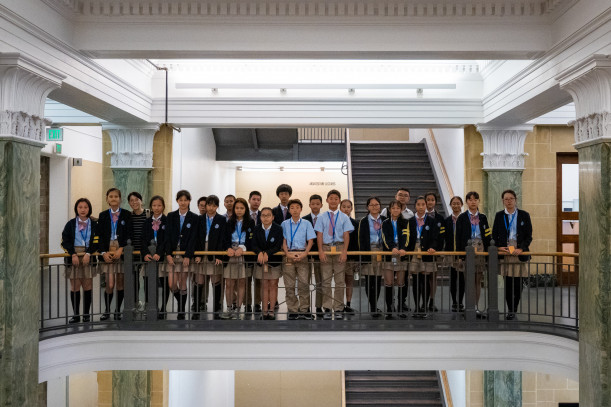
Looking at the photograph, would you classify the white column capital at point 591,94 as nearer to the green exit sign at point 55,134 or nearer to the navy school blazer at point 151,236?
the navy school blazer at point 151,236

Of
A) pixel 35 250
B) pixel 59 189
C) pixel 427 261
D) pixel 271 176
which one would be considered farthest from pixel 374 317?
pixel 271 176

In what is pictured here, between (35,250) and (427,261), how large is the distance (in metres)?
4.99

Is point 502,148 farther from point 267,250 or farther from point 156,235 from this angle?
point 156,235

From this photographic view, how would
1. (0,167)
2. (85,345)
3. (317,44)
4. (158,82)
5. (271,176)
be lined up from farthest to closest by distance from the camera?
(271,176)
(158,82)
(85,345)
(317,44)
(0,167)

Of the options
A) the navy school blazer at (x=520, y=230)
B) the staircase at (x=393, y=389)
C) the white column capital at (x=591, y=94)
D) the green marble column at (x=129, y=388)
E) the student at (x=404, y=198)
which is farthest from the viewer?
the staircase at (x=393, y=389)

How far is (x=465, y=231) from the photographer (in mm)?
Answer: 8633

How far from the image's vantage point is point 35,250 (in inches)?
273

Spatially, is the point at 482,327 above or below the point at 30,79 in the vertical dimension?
below

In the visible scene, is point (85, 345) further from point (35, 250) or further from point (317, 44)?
point (317, 44)

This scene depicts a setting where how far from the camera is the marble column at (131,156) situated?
11258 millimetres

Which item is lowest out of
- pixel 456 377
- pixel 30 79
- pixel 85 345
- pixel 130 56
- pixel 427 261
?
pixel 456 377

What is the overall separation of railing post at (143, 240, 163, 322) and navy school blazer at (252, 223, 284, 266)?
4.42 feet

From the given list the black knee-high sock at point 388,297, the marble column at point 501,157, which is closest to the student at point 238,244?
the black knee-high sock at point 388,297

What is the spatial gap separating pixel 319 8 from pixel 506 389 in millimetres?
7145
